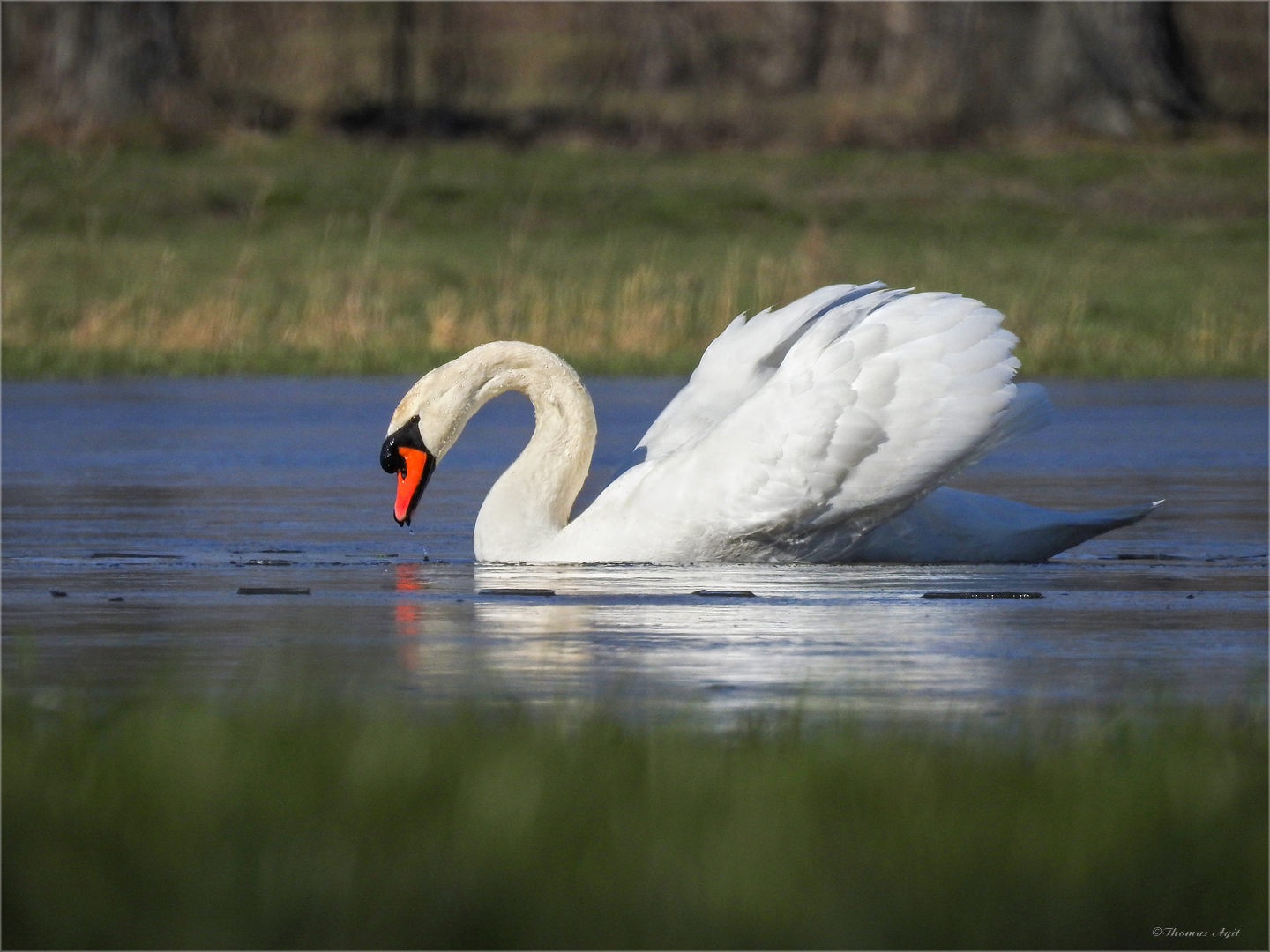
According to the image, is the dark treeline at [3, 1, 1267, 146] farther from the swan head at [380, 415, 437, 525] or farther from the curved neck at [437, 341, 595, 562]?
the swan head at [380, 415, 437, 525]

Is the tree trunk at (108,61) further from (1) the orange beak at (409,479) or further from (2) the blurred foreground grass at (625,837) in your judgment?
(2) the blurred foreground grass at (625,837)

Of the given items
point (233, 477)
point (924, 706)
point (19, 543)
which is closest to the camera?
point (924, 706)

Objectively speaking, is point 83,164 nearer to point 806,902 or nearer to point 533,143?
point 533,143

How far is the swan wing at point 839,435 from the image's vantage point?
8914mm

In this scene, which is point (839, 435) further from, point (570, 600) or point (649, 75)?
point (649, 75)

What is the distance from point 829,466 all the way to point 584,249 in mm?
19865

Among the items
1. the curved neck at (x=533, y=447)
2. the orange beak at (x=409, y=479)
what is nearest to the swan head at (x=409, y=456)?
the orange beak at (x=409, y=479)

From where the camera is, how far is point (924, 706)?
244 inches

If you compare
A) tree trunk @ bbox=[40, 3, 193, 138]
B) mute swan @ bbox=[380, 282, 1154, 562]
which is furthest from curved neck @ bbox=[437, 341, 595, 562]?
tree trunk @ bbox=[40, 3, 193, 138]

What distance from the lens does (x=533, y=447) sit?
983cm

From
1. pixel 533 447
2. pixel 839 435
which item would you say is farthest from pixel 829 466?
pixel 533 447

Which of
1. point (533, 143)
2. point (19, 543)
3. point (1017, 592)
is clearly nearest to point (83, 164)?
point (533, 143)

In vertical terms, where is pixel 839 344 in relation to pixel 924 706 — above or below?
above

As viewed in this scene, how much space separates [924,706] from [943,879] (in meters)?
1.58
